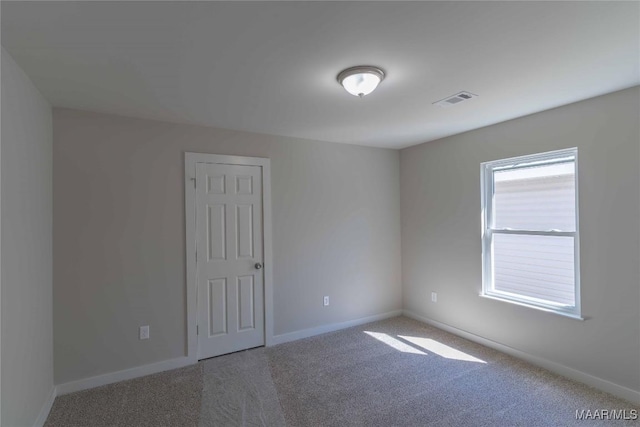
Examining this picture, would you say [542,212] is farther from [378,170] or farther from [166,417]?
[166,417]

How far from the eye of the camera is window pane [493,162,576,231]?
9.12ft

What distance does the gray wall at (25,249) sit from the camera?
1705 millimetres

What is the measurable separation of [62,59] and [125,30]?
2.01 ft

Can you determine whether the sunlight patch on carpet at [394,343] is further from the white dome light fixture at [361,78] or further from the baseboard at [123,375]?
the white dome light fixture at [361,78]

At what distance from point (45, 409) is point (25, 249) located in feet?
4.07

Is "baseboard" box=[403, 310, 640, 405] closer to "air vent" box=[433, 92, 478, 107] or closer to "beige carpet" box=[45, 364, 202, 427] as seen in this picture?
"air vent" box=[433, 92, 478, 107]

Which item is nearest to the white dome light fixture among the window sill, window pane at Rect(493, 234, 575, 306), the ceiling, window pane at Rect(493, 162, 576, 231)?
the ceiling

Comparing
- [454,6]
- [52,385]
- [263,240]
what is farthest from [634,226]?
[52,385]

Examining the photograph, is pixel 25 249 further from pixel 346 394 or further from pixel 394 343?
pixel 394 343

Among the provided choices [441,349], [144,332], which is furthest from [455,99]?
[144,332]

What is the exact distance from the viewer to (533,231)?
3.03m

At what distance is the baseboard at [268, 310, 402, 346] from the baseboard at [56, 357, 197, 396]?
930mm

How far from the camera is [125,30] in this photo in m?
1.57

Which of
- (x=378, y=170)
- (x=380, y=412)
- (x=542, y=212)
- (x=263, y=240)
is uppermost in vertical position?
(x=378, y=170)
